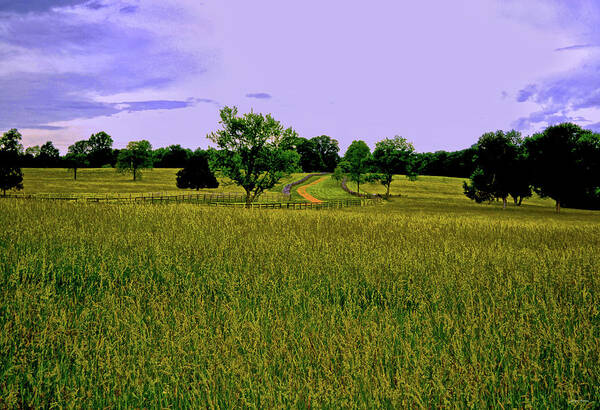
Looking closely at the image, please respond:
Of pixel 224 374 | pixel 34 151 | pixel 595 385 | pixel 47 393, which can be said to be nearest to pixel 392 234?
pixel 595 385

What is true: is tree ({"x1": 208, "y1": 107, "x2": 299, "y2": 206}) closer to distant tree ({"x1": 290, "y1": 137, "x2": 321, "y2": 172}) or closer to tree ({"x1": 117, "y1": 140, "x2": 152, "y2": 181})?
tree ({"x1": 117, "y1": 140, "x2": 152, "y2": 181})

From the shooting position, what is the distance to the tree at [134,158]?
9606 cm

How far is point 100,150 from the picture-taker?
448ft

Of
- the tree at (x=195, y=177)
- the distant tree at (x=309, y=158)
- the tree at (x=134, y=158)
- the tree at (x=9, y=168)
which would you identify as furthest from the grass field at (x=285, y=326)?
the distant tree at (x=309, y=158)

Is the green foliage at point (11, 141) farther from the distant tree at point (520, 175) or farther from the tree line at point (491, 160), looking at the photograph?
the distant tree at point (520, 175)

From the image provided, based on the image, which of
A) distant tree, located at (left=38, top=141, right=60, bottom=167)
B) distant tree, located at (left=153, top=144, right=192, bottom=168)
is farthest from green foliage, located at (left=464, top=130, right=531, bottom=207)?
distant tree, located at (left=38, top=141, right=60, bottom=167)

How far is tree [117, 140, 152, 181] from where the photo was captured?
9606cm

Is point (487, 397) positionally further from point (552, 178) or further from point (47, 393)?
point (552, 178)

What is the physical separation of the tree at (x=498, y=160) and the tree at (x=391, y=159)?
21.2 metres

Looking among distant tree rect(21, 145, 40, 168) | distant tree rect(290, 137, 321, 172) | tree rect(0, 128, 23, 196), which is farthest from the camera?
distant tree rect(290, 137, 321, 172)

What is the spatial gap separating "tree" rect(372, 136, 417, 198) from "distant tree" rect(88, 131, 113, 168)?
112 metres

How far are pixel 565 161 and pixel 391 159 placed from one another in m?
31.7

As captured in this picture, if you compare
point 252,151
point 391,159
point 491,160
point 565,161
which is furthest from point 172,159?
point 565,161

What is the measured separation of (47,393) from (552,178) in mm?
49957
